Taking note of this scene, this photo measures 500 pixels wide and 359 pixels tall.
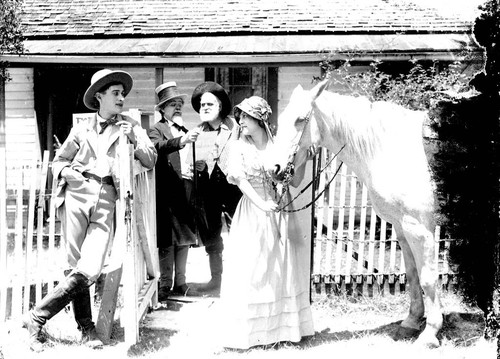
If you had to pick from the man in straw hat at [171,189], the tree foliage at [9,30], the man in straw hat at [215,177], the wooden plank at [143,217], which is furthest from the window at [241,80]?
the wooden plank at [143,217]

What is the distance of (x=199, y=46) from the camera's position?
10391 millimetres

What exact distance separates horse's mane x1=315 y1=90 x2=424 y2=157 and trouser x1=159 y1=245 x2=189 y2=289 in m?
2.20

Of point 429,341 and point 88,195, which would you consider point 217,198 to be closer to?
point 88,195

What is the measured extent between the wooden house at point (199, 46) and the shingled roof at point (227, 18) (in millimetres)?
23

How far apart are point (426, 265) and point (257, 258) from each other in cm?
124

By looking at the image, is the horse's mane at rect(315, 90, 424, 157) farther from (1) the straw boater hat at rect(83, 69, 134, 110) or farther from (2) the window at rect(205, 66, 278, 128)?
(2) the window at rect(205, 66, 278, 128)

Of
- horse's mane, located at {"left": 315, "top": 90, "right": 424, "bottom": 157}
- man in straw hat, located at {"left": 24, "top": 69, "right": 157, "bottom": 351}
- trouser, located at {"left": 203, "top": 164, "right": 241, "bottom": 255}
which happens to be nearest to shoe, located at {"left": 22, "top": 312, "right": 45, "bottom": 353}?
man in straw hat, located at {"left": 24, "top": 69, "right": 157, "bottom": 351}

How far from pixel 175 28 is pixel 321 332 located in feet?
28.5

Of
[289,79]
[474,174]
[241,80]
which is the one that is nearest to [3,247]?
[474,174]

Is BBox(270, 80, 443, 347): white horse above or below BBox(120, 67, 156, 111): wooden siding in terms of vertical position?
below

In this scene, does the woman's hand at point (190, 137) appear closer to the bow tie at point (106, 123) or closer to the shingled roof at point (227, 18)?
the bow tie at point (106, 123)

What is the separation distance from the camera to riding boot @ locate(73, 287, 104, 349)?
4.14 meters

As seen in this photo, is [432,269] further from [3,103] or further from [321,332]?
[3,103]

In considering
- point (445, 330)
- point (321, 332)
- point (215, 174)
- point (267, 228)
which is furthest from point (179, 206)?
point (445, 330)
